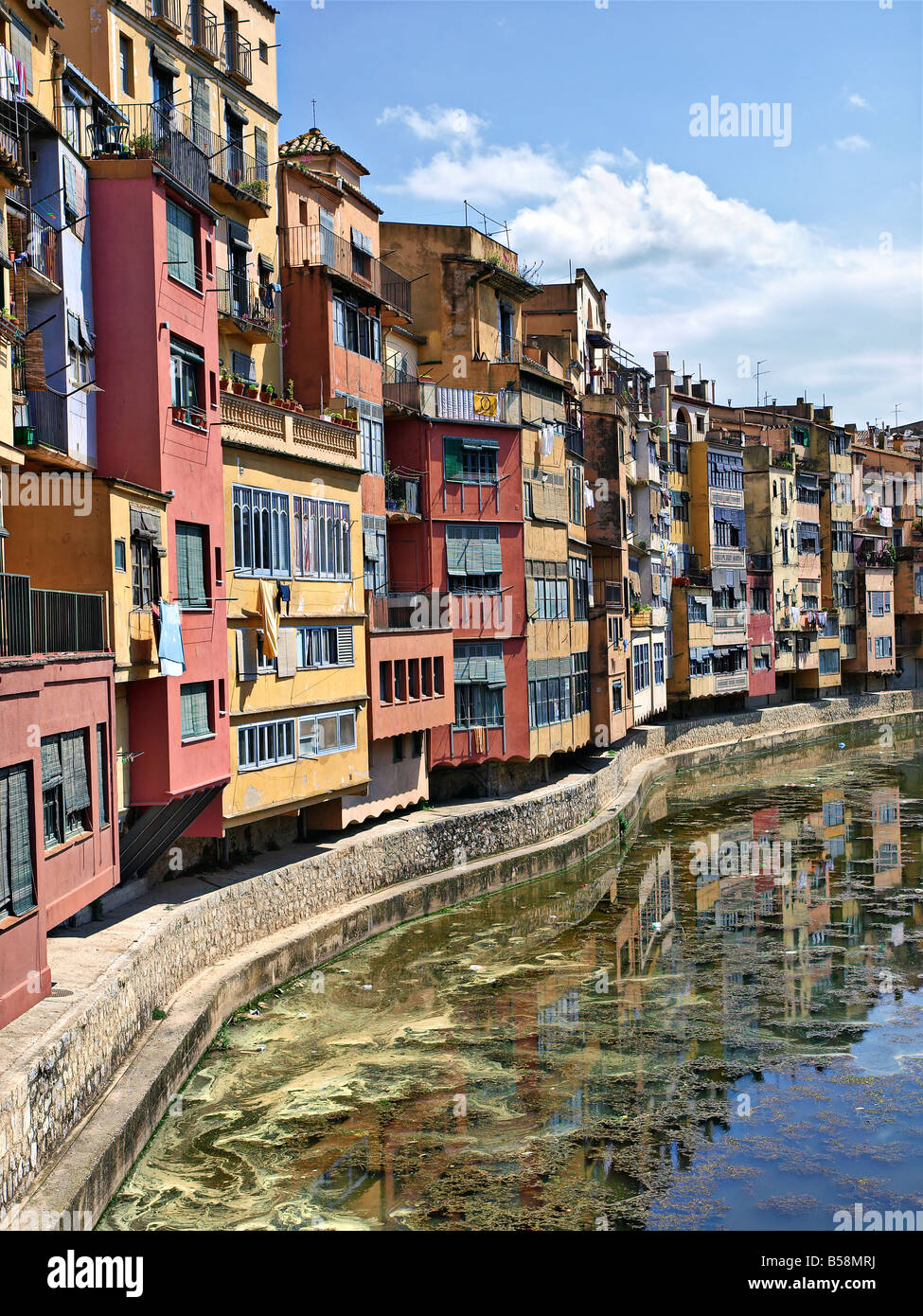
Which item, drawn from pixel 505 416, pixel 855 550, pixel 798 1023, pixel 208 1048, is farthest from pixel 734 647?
pixel 208 1048

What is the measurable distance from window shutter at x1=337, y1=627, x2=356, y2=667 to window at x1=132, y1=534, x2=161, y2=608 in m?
8.17

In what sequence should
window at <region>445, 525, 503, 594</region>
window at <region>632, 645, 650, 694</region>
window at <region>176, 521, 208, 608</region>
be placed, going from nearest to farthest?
window at <region>176, 521, 208, 608</region> < window at <region>445, 525, 503, 594</region> < window at <region>632, 645, 650, 694</region>

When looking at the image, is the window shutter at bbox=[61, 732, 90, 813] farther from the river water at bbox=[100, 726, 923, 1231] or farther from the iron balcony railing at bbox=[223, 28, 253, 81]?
the iron balcony railing at bbox=[223, 28, 253, 81]

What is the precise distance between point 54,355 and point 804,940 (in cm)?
2104

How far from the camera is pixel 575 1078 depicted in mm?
21969

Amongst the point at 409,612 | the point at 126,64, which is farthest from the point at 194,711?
the point at 126,64

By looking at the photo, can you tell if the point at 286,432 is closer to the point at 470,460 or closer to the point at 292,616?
the point at 292,616

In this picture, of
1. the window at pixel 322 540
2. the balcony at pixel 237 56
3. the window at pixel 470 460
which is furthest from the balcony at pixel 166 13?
the window at pixel 470 460

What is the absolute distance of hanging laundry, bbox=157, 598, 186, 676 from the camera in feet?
72.5

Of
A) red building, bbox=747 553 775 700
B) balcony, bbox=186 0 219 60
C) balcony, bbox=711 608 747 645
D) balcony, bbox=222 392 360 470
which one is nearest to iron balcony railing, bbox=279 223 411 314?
balcony, bbox=186 0 219 60

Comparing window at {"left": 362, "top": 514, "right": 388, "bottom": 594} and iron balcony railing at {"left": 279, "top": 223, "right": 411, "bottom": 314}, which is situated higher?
iron balcony railing at {"left": 279, "top": 223, "right": 411, "bottom": 314}

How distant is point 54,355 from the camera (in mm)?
20547
